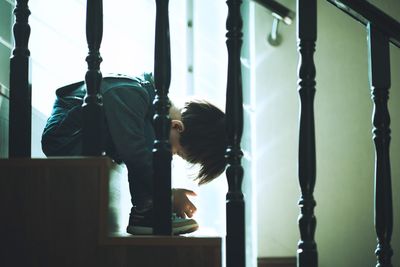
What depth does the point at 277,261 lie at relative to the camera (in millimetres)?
2650

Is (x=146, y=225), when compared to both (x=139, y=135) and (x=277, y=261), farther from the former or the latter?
(x=277, y=261)

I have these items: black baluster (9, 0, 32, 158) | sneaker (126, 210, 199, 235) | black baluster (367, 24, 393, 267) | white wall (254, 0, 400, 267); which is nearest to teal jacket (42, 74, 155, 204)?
sneaker (126, 210, 199, 235)

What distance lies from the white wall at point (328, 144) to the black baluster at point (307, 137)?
4.73 ft

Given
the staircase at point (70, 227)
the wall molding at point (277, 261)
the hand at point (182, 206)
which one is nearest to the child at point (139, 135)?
the hand at point (182, 206)

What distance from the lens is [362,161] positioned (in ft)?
9.00

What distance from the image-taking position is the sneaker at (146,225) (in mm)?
1259

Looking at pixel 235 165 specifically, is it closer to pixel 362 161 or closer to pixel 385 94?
pixel 385 94

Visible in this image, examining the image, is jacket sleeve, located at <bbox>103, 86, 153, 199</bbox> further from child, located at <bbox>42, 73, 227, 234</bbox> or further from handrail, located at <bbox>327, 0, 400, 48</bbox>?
handrail, located at <bbox>327, 0, 400, 48</bbox>

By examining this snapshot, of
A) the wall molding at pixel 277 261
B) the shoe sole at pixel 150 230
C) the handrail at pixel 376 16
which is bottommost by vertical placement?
the wall molding at pixel 277 261

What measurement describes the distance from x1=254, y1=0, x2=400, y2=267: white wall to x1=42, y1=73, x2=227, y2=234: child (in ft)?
3.40

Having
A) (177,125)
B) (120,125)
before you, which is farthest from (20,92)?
(177,125)

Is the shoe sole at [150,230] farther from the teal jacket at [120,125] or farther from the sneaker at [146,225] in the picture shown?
the teal jacket at [120,125]

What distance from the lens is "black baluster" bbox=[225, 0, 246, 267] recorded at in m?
1.23

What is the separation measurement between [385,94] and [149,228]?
586 mm
